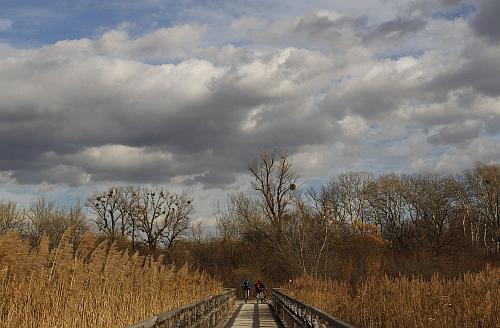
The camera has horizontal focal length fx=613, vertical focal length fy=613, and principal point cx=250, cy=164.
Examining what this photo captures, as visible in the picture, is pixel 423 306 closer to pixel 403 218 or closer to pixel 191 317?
pixel 191 317

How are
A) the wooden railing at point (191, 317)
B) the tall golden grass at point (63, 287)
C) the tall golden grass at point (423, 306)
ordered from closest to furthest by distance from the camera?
the tall golden grass at point (63, 287), the tall golden grass at point (423, 306), the wooden railing at point (191, 317)

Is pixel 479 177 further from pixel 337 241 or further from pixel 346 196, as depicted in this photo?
pixel 337 241

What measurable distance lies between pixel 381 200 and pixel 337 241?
1589 cm

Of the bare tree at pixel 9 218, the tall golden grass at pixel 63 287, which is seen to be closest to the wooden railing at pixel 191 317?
the tall golden grass at pixel 63 287

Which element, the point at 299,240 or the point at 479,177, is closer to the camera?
the point at 299,240

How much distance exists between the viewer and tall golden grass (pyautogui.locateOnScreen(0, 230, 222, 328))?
23.8 ft

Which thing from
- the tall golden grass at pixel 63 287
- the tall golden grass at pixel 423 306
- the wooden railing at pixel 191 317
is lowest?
the wooden railing at pixel 191 317

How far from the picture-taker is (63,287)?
8227 mm

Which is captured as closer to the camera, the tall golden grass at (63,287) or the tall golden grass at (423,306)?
the tall golden grass at (63,287)

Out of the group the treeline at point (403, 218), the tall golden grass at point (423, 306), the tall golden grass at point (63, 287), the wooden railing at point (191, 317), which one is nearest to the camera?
the tall golden grass at point (63, 287)

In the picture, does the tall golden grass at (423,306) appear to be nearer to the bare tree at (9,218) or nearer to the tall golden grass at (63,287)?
the tall golden grass at (63,287)

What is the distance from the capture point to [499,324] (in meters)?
7.86

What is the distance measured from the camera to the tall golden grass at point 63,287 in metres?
7.25

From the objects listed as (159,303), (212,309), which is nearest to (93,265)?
(159,303)
